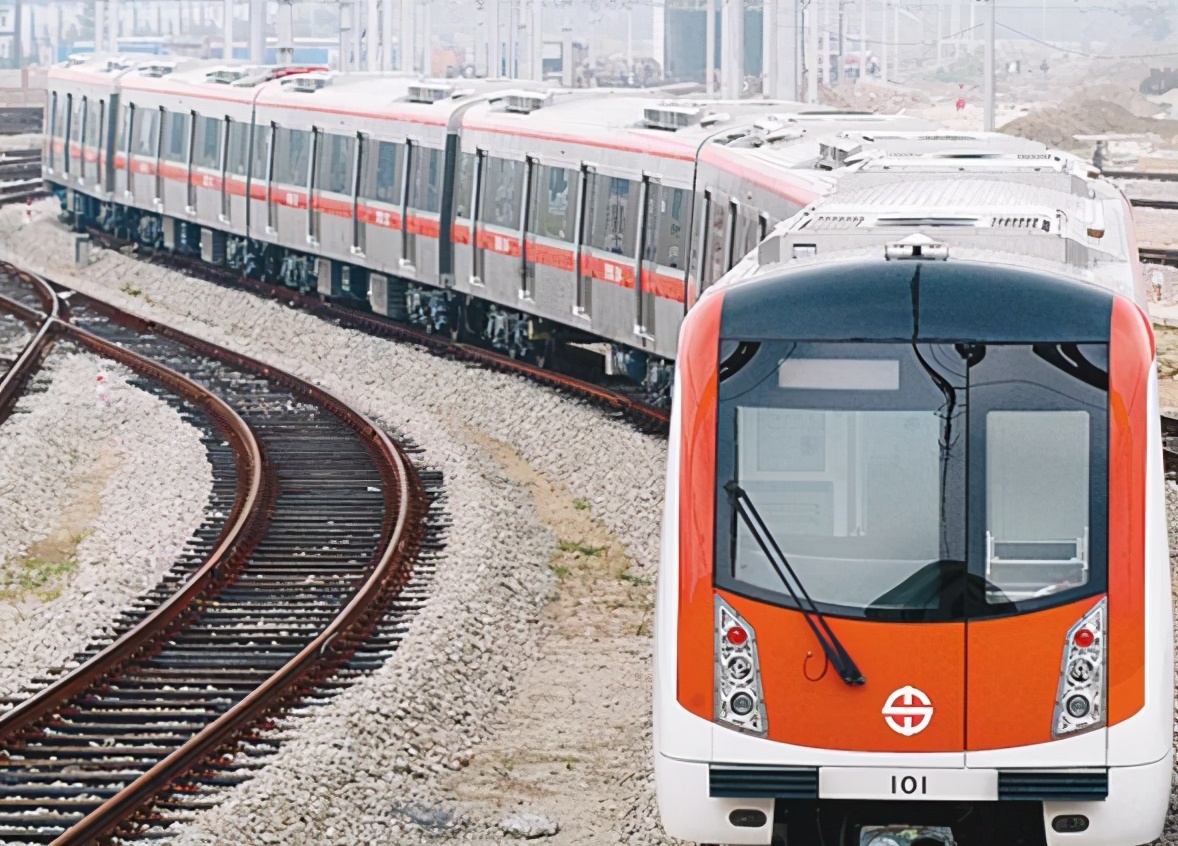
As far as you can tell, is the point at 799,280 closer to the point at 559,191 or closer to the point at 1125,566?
the point at 1125,566

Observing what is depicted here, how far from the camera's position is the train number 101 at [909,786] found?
21.2 feet

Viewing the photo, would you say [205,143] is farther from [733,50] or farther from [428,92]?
[733,50]

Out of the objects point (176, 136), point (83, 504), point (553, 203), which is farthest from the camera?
point (176, 136)

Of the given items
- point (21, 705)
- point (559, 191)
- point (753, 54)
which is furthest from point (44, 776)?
point (753, 54)

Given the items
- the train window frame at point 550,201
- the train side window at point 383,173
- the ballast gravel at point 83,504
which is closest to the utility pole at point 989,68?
the train side window at point 383,173

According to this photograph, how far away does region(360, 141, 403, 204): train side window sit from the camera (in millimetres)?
22797

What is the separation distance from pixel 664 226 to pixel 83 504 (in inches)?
201

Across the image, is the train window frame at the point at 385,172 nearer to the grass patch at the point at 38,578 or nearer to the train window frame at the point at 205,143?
the train window frame at the point at 205,143

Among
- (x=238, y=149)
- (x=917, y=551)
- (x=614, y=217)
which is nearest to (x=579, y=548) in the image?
(x=614, y=217)

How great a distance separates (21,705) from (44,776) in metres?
0.85

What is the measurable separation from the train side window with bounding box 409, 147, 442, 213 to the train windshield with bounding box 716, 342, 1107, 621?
15.4 m

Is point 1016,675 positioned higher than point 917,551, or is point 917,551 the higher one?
point 917,551

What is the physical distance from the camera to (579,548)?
549 inches

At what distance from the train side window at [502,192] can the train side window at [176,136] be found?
10.1 metres
